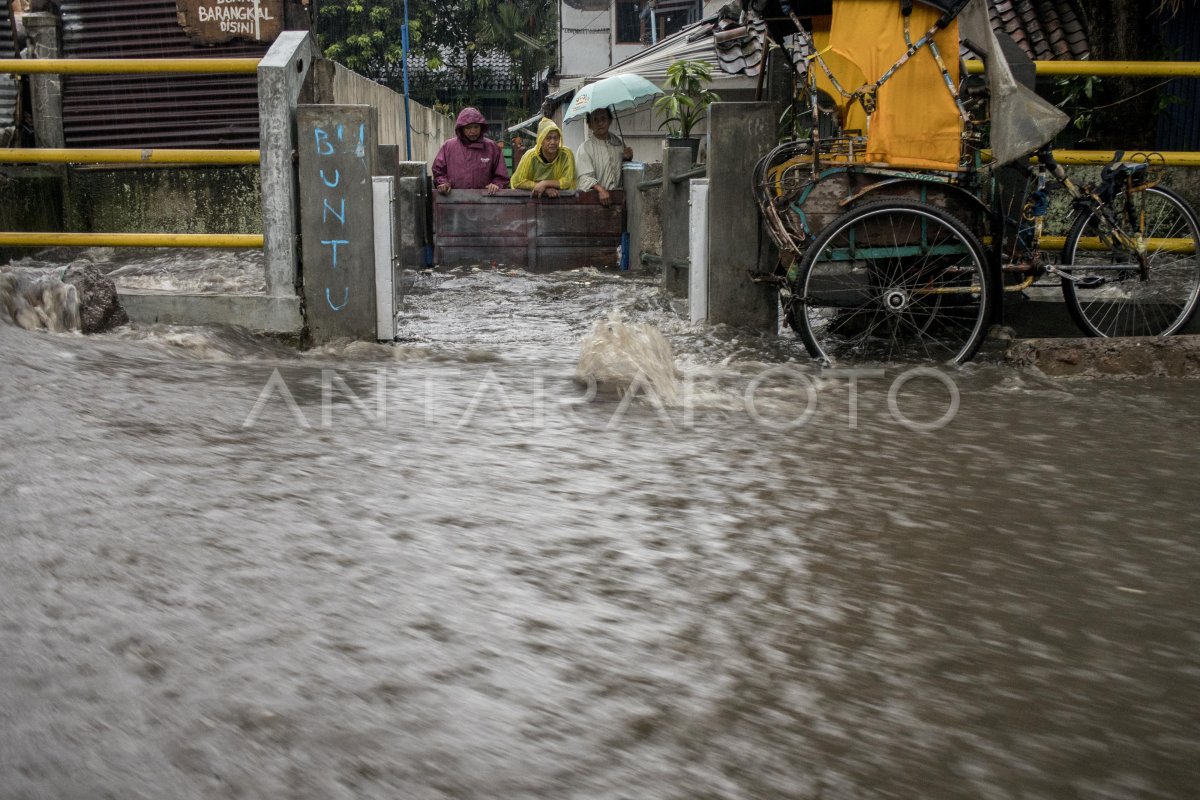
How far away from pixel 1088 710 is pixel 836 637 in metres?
0.53

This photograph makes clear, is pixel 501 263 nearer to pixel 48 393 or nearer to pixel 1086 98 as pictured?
pixel 1086 98

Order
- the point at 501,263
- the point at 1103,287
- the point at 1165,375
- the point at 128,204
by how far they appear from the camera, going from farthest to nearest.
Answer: the point at 501,263
the point at 128,204
the point at 1103,287
the point at 1165,375

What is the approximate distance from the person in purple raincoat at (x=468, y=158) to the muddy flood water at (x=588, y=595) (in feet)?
26.5

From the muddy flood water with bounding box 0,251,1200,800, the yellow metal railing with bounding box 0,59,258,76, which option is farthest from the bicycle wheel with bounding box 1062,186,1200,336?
the yellow metal railing with bounding box 0,59,258,76

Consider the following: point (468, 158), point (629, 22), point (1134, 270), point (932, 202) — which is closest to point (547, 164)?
point (468, 158)

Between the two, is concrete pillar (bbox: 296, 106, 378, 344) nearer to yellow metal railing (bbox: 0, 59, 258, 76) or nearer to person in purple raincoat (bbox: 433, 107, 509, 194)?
yellow metal railing (bbox: 0, 59, 258, 76)

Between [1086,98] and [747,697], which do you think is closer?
[747,697]

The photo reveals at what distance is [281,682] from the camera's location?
224 cm

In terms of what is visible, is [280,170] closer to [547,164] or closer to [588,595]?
[588,595]

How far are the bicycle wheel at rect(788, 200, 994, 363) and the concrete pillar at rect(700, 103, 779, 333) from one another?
3.13 feet

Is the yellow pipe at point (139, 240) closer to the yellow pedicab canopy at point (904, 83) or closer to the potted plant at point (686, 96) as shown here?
the yellow pedicab canopy at point (904, 83)

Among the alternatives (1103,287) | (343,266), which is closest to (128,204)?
(343,266)

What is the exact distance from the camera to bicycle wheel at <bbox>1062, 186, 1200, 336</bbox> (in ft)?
21.0

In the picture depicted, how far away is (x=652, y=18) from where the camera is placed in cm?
3241
